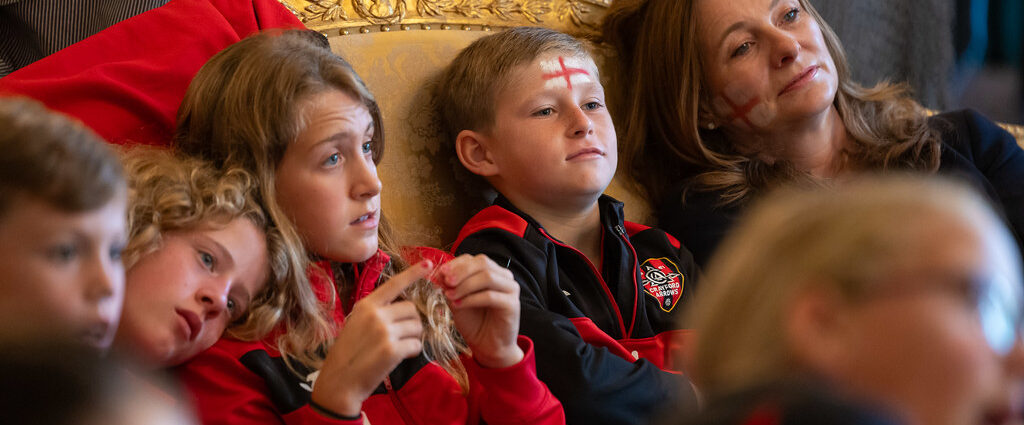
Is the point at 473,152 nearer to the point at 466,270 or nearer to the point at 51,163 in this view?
the point at 466,270

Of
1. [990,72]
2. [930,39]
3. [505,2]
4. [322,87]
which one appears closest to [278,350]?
[322,87]

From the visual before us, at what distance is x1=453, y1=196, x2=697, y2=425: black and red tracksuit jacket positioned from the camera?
1.15 metres

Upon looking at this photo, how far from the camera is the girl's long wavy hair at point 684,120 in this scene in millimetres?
1748

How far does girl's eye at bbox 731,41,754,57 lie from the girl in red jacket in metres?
0.82

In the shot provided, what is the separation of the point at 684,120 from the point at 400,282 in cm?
105

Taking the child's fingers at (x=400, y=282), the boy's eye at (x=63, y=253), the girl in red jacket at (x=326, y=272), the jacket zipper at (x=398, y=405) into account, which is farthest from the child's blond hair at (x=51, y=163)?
the jacket zipper at (x=398, y=405)

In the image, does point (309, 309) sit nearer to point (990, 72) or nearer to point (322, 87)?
point (322, 87)

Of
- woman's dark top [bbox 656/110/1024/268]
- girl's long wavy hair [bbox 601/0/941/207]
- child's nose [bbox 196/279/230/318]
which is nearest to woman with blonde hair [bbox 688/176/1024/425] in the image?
child's nose [bbox 196/279/230/318]

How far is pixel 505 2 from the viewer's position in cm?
175

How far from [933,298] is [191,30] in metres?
1.12

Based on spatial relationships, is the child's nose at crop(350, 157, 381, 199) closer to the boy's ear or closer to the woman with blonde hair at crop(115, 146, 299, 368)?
the woman with blonde hair at crop(115, 146, 299, 368)

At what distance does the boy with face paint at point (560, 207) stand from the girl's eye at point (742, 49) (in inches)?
14.1

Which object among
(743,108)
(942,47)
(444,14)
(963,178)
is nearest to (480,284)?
(444,14)

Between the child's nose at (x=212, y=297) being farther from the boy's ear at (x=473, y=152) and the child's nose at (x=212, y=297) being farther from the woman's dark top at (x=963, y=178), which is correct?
the woman's dark top at (x=963, y=178)
